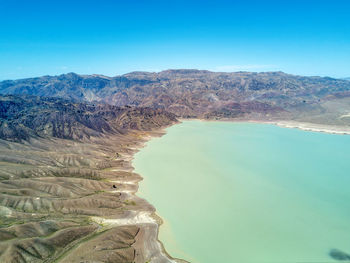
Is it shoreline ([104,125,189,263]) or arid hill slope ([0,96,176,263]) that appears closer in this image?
arid hill slope ([0,96,176,263])

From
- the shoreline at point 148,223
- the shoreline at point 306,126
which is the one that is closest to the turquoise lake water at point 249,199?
the shoreline at point 148,223

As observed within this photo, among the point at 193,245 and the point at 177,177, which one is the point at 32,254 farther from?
the point at 177,177

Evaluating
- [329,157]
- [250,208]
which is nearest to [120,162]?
[250,208]

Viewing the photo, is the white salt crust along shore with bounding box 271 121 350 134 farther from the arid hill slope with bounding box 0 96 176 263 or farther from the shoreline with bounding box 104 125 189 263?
the shoreline with bounding box 104 125 189 263

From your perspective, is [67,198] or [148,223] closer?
[148,223]

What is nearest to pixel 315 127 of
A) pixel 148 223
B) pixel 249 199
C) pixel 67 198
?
pixel 249 199

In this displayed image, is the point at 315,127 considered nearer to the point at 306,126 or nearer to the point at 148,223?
the point at 306,126

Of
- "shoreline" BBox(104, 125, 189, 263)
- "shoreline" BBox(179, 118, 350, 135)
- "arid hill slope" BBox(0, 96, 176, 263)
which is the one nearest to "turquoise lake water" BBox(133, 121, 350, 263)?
"shoreline" BBox(104, 125, 189, 263)

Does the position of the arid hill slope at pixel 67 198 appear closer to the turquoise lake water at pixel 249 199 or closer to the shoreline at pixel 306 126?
the turquoise lake water at pixel 249 199
